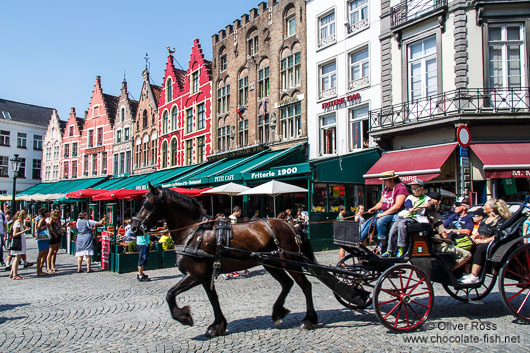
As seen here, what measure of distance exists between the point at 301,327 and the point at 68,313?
12.9 feet

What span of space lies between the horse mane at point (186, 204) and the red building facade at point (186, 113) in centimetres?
2072

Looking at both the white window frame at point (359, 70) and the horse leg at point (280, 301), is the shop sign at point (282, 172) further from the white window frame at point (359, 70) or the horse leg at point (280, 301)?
the horse leg at point (280, 301)

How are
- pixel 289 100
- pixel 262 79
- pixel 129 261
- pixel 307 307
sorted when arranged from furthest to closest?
pixel 262 79, pixel 289 100, pixel 129 261, pixel 307 307

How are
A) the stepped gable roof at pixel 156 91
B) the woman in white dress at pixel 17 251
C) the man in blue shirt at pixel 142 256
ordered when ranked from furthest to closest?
the stepped gable roof at pixel 156 91 → the woman in white dress at pixel 17 251 → the man in blue shirt at pixel 142 256

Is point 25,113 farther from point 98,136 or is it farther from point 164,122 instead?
point 164,122

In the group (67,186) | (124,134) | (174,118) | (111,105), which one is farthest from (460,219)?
(111,105)

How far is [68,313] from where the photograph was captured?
6.59m

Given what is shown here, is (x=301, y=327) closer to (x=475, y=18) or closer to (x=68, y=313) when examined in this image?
(x=68, y=313)

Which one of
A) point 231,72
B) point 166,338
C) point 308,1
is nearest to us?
point 166,338

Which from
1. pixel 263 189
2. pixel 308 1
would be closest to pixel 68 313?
pixel 263 189

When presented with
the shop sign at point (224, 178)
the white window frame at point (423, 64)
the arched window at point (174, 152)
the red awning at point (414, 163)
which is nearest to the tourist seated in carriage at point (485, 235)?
the red awning at point (414, 163)

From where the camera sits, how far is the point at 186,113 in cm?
2925

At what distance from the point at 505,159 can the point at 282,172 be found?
749cm

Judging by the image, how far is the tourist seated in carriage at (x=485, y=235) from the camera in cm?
550
